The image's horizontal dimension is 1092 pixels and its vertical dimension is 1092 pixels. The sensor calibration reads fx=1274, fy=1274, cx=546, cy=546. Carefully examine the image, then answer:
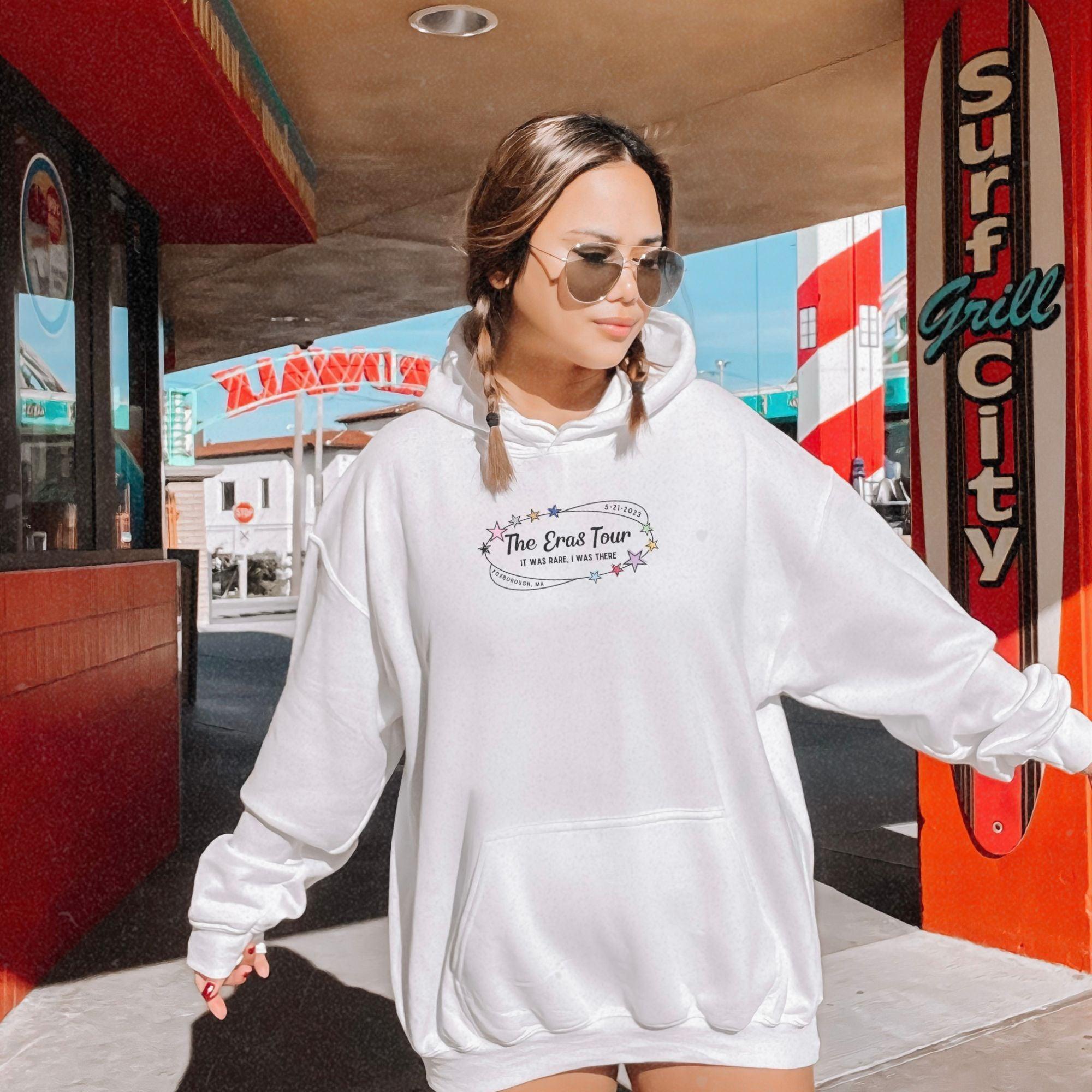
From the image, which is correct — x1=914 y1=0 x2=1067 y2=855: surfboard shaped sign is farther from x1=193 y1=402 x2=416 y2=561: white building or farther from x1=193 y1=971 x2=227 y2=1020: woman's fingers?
x1=193 y1=402 x2=416 y2=561: white building

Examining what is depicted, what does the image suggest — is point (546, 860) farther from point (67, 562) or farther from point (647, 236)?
point (67, 562)

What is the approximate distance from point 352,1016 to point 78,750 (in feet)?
4.50

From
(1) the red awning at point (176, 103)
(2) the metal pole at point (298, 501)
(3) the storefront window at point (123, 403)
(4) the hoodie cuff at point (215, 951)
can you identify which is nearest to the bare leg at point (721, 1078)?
(4) the hoodie cuff at point (215, 951)

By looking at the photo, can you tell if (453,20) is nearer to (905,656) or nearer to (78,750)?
(78,750)

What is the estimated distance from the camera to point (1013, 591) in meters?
3.81

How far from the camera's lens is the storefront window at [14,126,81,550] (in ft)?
13.5

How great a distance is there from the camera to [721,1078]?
4.99ft

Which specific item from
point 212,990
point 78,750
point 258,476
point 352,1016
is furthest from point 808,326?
point 258,476

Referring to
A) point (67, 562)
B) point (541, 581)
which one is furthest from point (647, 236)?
point (67, 562)

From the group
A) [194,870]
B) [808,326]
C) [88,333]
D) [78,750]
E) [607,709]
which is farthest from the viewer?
[808,326]

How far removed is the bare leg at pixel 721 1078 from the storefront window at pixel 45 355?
310 cm

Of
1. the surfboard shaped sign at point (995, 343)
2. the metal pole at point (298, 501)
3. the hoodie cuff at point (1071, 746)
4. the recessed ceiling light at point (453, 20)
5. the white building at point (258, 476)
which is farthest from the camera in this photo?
the white building at point (258, 476)

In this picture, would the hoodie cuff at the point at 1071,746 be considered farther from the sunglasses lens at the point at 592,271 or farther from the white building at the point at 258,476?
the white building at the point at 258,476

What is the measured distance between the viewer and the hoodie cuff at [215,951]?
167cm
